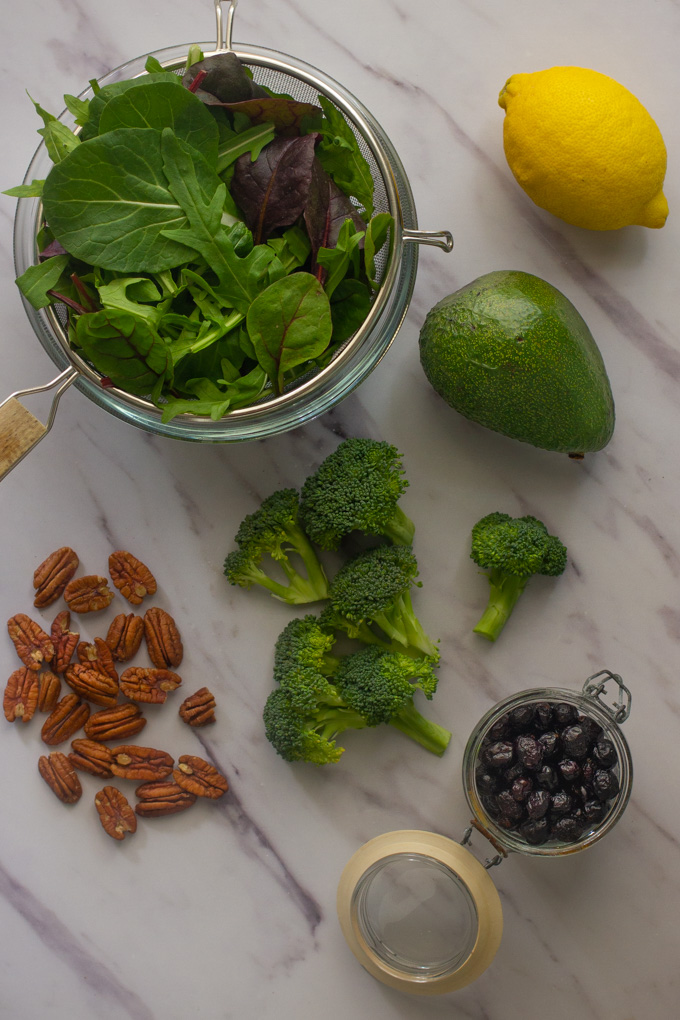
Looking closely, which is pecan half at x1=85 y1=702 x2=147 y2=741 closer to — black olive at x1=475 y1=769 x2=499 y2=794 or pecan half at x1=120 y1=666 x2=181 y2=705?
pecan half at x1=120 y1=666 x2=181 y2=705

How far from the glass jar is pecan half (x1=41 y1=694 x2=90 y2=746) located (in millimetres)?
477

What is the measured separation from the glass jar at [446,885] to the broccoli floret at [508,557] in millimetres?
135

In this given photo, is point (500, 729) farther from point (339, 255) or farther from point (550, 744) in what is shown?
point (339, 255)

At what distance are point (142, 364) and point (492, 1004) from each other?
108 cm

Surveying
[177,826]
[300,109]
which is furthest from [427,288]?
[177,826]

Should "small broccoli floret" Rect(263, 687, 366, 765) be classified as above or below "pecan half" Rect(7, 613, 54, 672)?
below

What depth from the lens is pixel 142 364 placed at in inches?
36.5

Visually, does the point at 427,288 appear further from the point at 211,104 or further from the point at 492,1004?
the point at 492,1004

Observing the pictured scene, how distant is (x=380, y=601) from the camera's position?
43.4 inches

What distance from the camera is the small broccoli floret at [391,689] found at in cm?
110

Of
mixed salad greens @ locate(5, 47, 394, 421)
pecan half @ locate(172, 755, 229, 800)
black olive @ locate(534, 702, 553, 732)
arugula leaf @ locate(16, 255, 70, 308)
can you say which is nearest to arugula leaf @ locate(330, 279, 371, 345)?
mixed salad greens @ locate(5, 47, 394, 421)

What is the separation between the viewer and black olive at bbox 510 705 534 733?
1.04 metres

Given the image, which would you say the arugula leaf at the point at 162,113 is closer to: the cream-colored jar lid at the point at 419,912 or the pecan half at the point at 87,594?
the pecan half at the point at 87,594

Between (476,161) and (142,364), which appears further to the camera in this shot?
(476,161)
